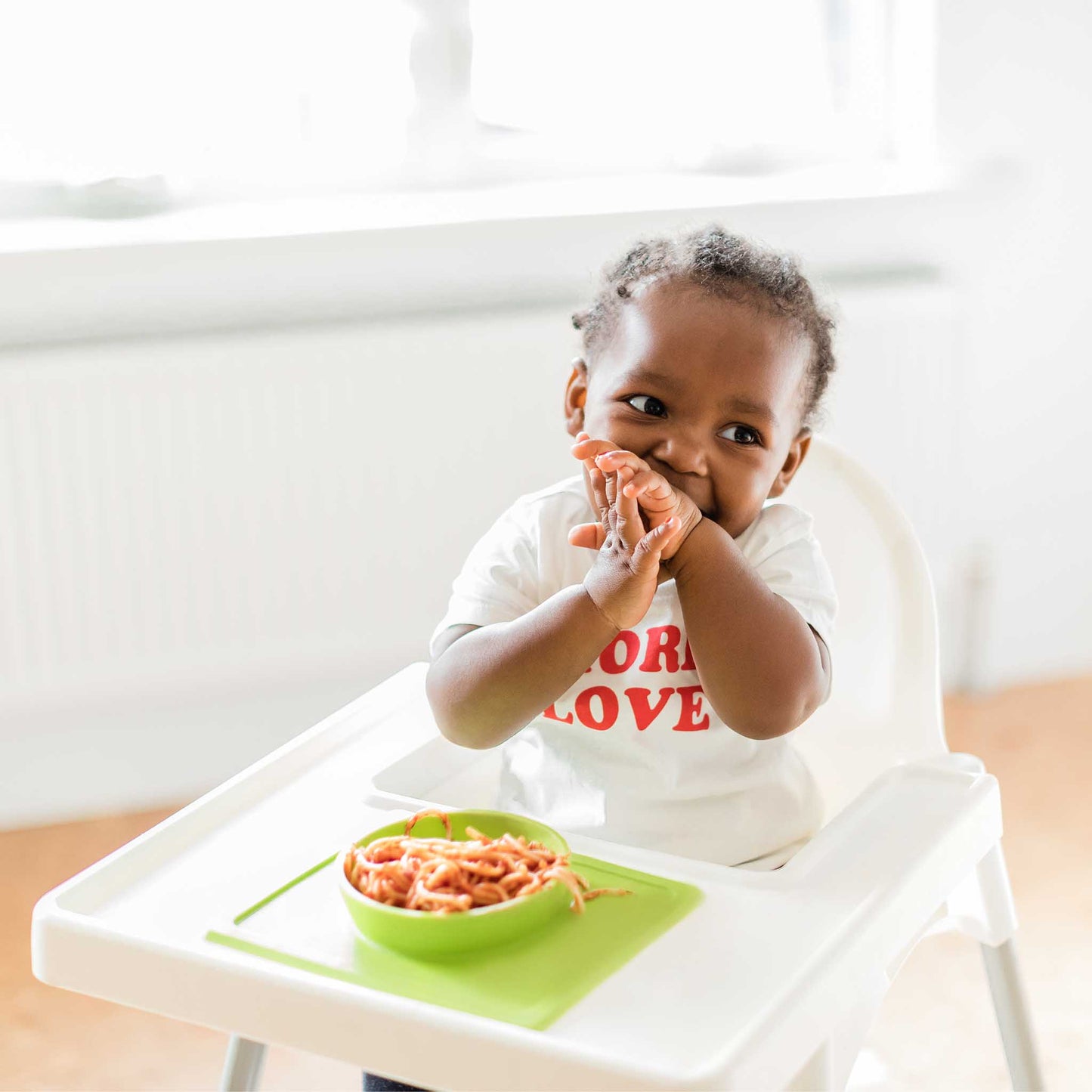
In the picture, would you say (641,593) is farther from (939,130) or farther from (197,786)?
(939,130)

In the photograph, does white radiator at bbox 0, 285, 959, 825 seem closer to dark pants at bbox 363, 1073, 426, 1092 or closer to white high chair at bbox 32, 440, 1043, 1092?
white high chair at bbox 32, 440, 1043, 1092

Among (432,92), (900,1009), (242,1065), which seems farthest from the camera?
(432,92)

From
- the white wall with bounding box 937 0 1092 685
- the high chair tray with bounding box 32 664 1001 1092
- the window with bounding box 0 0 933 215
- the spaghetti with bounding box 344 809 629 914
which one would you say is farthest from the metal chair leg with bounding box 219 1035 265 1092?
the white wall with bounding box 937 0 1092 685

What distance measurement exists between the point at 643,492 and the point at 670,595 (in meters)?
0.17

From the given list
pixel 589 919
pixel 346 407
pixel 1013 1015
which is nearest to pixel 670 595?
pixel 589 919

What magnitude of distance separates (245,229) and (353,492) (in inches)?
16.9

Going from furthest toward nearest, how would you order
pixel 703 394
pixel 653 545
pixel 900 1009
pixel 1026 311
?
pixel 1026 311 → pixel 900 1009 → pixel 703 394 → pixel 653 545

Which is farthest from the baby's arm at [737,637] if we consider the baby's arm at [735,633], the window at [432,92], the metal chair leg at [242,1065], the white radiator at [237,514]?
the window at [432,92]

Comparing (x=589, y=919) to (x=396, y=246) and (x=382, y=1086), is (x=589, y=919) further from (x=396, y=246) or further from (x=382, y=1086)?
(x=396, y=246)

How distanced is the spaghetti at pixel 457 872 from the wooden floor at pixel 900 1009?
947 mm

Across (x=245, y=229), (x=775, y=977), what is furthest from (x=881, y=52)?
(x=775, y=977)

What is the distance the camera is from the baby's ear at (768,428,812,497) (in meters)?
1.24

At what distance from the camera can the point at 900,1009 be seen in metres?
1.93

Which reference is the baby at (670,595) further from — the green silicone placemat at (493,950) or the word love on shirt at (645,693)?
the green silicone placemat at (493,950)
